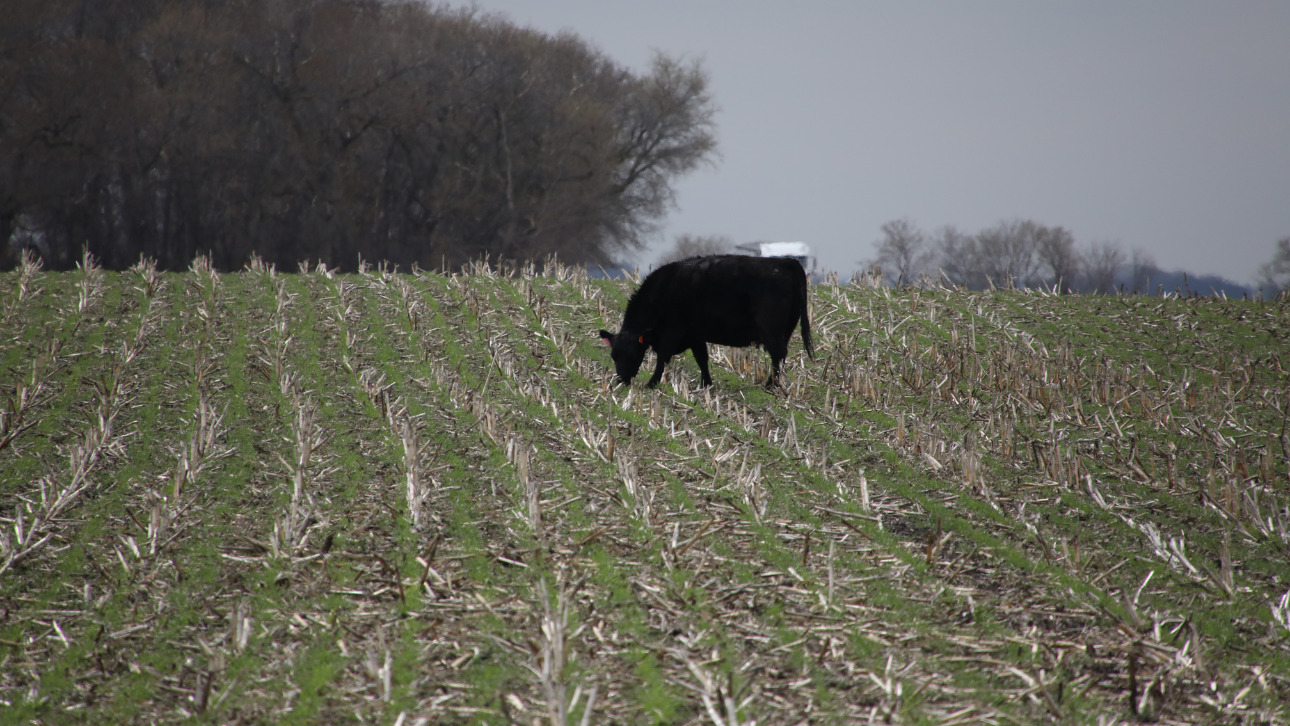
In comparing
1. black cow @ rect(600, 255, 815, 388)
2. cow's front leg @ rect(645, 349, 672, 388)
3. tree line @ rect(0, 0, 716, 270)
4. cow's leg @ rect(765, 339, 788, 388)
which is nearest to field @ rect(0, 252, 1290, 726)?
cow's leg @ rect(765, 339, 788, 388)

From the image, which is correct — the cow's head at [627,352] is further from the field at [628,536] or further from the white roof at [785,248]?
the white roof at [785,248]

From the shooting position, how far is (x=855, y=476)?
8.24 m

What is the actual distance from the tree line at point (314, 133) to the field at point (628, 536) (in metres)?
23.3

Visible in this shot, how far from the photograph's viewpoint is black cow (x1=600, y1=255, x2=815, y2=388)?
11617 mm

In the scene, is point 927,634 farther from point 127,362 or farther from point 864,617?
point 127,362

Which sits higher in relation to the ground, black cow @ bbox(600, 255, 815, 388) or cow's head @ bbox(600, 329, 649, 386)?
black cow @ bbox(600, 255, 815, 388)

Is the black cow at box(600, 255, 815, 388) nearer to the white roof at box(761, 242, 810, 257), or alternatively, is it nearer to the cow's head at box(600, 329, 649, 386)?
the cow's head at box(600, 329, 649, 386)

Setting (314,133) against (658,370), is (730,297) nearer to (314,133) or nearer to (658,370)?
(658,370)

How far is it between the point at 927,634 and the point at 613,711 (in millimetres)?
1797

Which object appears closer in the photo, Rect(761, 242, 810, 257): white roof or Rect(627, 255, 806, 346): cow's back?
Rect(627, 255, 806, 346): cow's back

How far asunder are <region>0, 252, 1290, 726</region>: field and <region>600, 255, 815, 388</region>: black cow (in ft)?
1.88

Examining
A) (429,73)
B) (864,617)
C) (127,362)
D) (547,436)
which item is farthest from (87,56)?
(864,617)

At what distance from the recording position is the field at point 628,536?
4.37 m

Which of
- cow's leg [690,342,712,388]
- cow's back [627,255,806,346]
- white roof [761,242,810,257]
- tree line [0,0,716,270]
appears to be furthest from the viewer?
white roof [761,242,810,257]
